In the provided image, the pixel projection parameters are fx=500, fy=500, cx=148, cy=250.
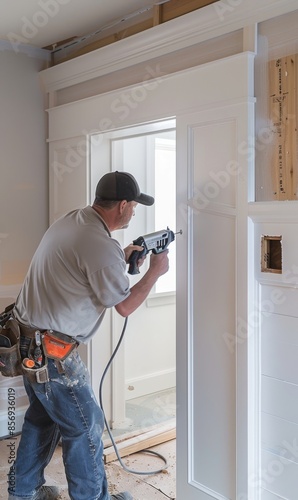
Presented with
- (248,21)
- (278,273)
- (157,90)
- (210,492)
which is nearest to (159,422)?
(210,492)

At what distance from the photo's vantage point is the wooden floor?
2.55 metres

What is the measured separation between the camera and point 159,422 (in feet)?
11.1

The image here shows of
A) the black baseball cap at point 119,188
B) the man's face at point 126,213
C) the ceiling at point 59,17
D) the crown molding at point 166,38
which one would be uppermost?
the ceiling at point 59,17

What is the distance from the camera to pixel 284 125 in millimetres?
1973

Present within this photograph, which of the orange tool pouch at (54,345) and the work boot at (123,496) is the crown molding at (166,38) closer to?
the orange tool pouch at (54,345)

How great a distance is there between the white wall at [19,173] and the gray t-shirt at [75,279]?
3.71 ft

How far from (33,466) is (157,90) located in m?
1.91

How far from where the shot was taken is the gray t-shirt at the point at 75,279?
2033mm

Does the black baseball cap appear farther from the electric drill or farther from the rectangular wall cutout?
the rectangular wall cutout

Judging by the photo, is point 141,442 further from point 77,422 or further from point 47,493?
point 77,422

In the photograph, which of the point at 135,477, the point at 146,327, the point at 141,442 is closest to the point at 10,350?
the point at 135,477

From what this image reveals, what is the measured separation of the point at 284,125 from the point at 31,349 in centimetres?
139

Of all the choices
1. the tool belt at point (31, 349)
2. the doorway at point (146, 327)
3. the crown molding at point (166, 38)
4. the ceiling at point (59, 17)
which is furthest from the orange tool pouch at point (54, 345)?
the ceiling at point (59, 17)

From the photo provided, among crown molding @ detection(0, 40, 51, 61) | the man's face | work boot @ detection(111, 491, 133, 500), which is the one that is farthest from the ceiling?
work boot @ detection(111, 491, 133, 500)
